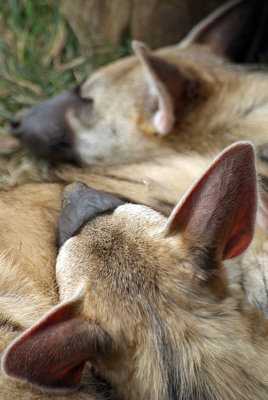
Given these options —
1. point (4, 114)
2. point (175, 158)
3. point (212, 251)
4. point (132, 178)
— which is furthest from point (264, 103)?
point (4, 114)

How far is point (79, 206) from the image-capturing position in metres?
2.23

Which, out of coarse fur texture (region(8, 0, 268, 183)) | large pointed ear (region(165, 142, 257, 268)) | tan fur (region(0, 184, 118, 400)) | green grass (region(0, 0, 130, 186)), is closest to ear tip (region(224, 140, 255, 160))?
large pointed ear (region(165, 142, 257, 268))

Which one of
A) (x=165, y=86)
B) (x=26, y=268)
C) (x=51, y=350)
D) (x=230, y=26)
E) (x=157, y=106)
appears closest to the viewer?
(x=51, y=350)

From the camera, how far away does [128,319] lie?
1745 mm

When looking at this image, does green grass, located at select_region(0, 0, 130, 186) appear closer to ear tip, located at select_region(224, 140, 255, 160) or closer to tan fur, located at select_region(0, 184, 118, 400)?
tan fur, located at select_region(0, 184, 118, 400)

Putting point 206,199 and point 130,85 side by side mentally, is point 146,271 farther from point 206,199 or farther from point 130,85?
point 130,85

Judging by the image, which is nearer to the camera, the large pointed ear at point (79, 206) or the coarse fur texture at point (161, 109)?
the large pointed ear at point (79, 206)

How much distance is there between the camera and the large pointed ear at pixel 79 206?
2.16 m

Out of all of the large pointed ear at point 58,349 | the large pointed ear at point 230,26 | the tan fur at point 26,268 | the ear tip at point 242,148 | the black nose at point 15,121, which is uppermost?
the ear tip at point 242,148

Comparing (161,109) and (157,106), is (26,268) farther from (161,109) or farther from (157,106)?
(157,106)

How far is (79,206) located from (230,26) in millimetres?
2342

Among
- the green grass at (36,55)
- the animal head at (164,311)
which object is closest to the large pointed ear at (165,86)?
the green grass at (36,55)

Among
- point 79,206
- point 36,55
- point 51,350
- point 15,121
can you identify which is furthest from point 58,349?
point 36,55

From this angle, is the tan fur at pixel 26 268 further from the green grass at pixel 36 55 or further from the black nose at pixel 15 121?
the green grass at pixel 36 55
